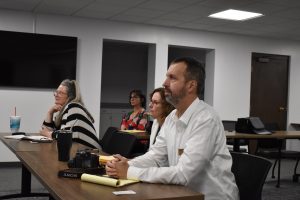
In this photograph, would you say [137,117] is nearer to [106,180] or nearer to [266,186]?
[266,186]

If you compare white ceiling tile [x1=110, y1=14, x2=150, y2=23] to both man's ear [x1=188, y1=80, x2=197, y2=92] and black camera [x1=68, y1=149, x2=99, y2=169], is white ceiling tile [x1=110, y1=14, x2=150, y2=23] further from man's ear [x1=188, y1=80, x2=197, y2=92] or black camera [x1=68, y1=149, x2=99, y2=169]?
black camera [x1=68, y1=149, x2=99, y2=169]

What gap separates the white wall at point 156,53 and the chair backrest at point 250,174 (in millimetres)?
4675

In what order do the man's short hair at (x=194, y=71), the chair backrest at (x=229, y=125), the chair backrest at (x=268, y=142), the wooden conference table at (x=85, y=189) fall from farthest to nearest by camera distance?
the chair backrest at (x=268, y=142)
the chair backrest at (x=229, y=125)
the man's short hair at (x=194, y=71)
the wooden conference table at (x=85, y=189)

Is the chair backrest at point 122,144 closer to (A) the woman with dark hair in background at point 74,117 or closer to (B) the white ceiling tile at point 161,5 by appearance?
(A) the woman with dark hair in background at point 74,117

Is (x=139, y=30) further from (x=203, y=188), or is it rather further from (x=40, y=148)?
(x=203, y=188)

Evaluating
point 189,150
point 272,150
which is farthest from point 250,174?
point 272,150

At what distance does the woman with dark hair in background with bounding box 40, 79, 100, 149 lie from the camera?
284cm

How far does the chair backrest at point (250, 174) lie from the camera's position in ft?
5.44

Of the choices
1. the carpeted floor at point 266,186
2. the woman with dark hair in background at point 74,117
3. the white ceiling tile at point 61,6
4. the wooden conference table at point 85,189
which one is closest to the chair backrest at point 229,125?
the carpeted floor at point 266,186

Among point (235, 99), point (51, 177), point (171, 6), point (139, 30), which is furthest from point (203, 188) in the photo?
point (235, 99)

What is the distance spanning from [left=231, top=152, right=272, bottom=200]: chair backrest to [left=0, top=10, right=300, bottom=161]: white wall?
4675mm

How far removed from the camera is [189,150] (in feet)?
4.94

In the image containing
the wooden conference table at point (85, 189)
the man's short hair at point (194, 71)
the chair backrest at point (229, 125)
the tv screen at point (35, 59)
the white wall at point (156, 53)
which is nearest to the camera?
the wooden conference table at point (85, 189)

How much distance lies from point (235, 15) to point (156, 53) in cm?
163
